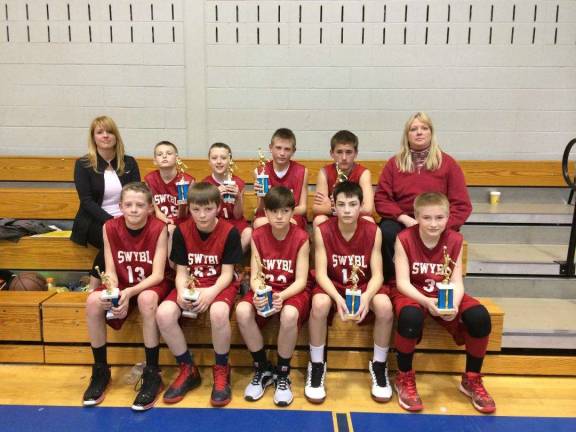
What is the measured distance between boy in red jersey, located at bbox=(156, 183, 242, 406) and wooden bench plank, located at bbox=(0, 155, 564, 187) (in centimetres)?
186

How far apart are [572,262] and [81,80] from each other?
4.47 m

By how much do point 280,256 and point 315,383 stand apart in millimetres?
674

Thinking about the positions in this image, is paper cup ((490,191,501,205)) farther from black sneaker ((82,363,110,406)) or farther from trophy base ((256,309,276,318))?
black sneaker ((82,363,110,406))

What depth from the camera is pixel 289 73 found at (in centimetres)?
446

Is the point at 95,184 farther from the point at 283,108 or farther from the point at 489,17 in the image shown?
the point at 489,17

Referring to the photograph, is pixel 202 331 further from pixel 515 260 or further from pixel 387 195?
pixel 515 260

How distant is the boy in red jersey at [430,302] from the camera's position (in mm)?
2275

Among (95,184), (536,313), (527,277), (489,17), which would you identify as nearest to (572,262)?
(527,277)

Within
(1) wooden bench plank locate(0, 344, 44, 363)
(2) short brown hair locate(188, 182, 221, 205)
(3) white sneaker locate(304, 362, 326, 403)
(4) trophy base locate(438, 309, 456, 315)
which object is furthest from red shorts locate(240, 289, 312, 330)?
(1) wooden bench plank locate(0, 344, 44, 363)

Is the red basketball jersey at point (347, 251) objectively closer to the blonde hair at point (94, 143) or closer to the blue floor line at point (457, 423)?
the blue floor line at point (457, 423)

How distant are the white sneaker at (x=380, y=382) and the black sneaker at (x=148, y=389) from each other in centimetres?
110

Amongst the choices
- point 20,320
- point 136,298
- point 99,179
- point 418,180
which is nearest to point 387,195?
point 418,180

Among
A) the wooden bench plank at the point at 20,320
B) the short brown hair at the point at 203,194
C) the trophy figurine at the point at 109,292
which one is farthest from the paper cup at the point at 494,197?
the wooden bench plank at the point at 20,320

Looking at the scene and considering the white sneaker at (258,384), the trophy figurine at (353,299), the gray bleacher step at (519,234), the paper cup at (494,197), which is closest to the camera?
the trophy figurine at (353,299)
